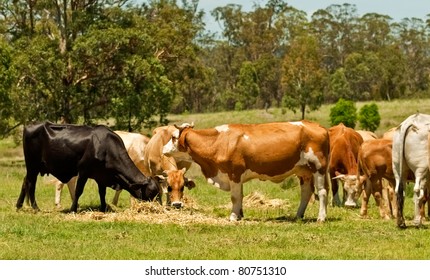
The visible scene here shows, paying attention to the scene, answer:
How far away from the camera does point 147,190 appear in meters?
15.4

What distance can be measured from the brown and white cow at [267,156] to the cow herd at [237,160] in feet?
0.06

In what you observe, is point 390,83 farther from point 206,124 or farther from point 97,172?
point 97,172

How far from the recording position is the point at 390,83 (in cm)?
8650

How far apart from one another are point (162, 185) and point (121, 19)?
29.4 m

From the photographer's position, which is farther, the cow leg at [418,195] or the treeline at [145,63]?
the treeline at [145,63]

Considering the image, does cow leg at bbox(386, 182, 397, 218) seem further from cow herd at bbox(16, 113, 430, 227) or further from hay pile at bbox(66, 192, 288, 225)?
hay pile at bbox(66, 192, 288, 225)

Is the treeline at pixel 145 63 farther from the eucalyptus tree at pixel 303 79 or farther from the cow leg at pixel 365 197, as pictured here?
the cow leg at pixel 365 197

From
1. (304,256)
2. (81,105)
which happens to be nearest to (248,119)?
(81,105)

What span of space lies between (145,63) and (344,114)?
20722 millimetres

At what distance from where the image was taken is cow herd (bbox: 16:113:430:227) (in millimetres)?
13211

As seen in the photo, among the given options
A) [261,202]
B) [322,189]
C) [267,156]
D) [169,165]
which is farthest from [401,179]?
[169,165]

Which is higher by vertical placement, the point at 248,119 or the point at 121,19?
the point at 121,19

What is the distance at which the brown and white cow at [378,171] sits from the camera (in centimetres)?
1511

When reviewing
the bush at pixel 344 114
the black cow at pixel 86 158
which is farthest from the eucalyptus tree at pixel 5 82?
the bush at pixel 344 114
